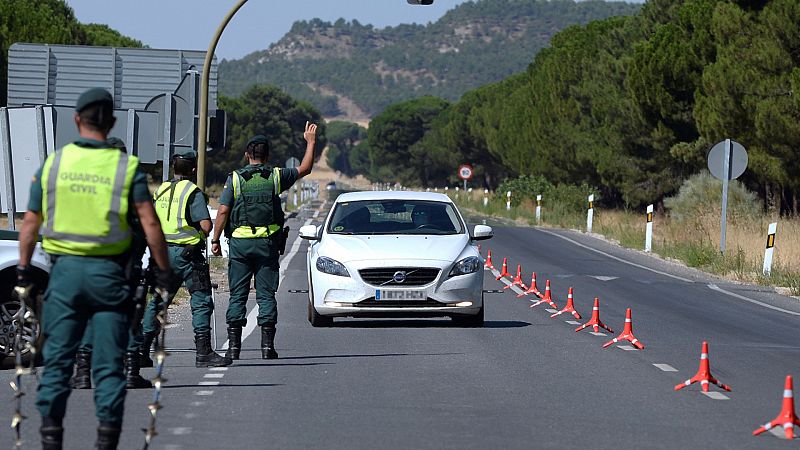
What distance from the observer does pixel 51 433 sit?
7.71 m

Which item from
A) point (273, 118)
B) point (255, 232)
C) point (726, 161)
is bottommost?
point (255, 232)

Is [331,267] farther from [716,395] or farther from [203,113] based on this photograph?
[203,113]

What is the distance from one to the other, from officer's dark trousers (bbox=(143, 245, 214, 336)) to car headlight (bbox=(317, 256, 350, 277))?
3.64m

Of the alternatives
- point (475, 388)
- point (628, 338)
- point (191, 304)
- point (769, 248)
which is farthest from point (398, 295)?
A: point (769, 248)

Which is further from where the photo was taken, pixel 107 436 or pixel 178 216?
pixel 178 216

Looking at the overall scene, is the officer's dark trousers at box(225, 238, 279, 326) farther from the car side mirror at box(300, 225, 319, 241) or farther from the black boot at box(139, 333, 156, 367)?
the car side mirror at box(300, 225, 319, 241)

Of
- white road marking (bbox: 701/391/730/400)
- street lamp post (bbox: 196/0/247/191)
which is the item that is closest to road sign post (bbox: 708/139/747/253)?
street lamp post (bbox: 196/0/247/191)

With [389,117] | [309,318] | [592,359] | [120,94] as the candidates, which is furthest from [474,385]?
[389,117]

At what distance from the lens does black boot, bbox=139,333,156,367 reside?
41.5 feet

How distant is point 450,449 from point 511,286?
15510 mm

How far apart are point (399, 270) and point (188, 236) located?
4.13 m

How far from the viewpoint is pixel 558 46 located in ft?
227

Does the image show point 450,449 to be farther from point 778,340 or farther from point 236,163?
point 236,163

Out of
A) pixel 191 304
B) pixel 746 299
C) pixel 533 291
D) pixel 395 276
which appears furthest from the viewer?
pixel 746 299
